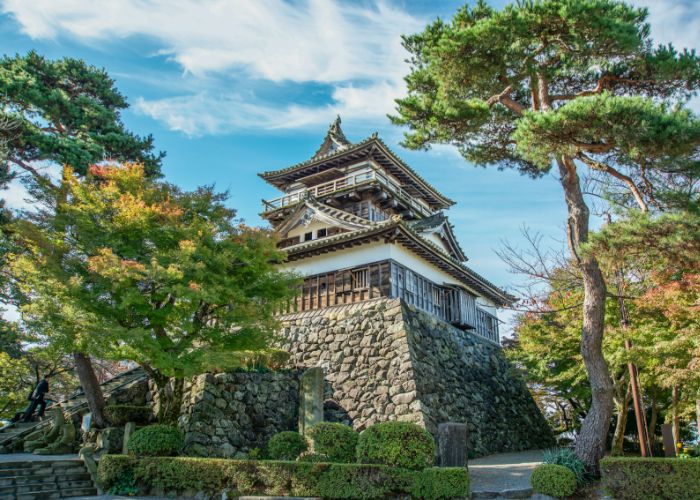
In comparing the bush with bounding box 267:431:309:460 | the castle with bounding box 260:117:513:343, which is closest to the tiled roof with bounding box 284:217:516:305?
the castle with bounding box 260:117:513:343

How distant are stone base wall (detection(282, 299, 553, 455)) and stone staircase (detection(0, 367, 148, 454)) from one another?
A: 611cm

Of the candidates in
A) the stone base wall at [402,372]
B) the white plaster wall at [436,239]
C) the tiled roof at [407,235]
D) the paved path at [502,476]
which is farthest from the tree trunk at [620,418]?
the white plaster wall at [436,239]

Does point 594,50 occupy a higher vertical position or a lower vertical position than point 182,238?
higher

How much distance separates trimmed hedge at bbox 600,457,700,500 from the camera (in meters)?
8.53

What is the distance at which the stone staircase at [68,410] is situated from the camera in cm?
1475

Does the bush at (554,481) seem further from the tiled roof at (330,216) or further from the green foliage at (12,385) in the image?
the green foliage at (12,385)

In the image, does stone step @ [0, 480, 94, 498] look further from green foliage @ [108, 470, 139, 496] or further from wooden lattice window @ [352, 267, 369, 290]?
wooden lattice window @ [352, 267, 369, 290]

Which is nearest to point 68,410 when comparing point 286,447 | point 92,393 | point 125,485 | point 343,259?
point 92,393

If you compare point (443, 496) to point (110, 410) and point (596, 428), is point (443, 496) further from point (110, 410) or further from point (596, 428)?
point (110, 410)

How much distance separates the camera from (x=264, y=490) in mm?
10359

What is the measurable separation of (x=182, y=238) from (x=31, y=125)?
859 cm

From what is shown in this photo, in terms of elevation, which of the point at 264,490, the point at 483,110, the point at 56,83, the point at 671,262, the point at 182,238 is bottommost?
the point at 264,490

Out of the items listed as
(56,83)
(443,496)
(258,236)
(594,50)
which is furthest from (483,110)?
(56,83)

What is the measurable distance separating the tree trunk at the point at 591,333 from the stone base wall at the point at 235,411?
8.94 m
